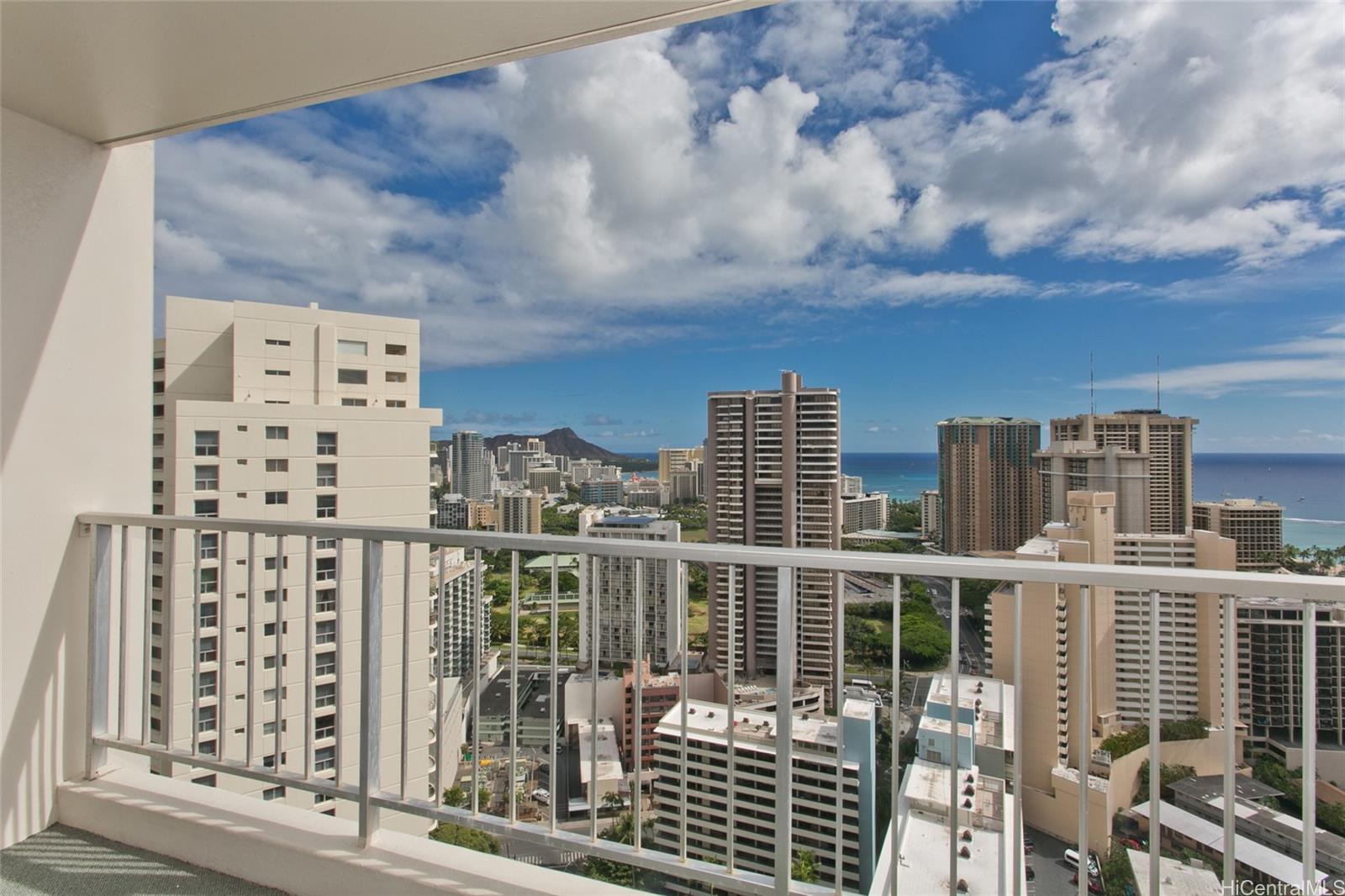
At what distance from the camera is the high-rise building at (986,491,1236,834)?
96cm

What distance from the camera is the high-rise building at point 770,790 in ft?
3.65

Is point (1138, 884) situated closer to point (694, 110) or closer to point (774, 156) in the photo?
point (694, 110)

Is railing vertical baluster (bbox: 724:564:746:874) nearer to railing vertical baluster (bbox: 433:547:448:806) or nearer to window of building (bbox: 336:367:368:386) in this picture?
railing vertical baluster (bbox: 433:547:448:806)

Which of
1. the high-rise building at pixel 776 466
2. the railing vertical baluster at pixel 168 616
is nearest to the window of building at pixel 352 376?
the high-rise building at pixel 776 466

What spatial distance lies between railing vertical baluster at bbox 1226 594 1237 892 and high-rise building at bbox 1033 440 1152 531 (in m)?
6.19

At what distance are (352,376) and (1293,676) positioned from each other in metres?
6.63

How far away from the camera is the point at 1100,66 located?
12.6 meters

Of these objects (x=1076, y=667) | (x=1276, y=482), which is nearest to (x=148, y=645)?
(x=1076, y=667)

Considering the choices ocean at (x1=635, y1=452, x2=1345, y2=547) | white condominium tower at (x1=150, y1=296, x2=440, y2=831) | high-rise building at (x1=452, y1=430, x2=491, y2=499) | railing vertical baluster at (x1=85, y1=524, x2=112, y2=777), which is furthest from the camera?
ocean at (x1=635, y1=452, x2=1345, y2=547)

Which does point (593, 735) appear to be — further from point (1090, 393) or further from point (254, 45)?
point (1090, 393)

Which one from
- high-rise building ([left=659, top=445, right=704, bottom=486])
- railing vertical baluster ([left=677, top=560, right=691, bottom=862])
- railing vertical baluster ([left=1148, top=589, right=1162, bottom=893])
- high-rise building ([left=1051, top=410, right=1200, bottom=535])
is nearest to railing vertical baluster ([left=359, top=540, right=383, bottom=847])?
railing vertical baluster ([left=677, top=560, right=691, bottom=862])

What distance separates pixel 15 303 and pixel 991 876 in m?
2.66

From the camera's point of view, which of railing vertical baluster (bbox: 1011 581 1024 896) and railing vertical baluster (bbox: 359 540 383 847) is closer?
railing vertical baluster (bbox: 1011 581 1024 896)

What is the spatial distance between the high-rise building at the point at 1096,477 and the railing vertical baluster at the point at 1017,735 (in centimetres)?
626
